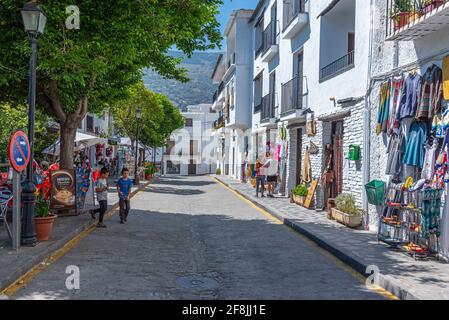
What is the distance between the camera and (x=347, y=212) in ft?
36.4

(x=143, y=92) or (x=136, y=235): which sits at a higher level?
(x=143, y=92)

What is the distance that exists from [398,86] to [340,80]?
368 cm

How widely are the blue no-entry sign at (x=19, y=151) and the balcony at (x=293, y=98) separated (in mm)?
10520

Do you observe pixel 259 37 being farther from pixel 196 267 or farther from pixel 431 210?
pixel 196 267

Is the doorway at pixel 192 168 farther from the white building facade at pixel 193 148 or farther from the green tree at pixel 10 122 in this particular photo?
the green tree at pixel 10 122

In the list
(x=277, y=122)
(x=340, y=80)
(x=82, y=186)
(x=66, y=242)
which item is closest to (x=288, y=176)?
(x=277, y=122)

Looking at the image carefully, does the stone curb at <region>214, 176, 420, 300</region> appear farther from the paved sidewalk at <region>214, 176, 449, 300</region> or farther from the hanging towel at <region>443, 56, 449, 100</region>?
→ the hanging towel at <region>443, 56, 449, 100</region>

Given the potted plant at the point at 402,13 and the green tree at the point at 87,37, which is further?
the green tree at the point at 87,37

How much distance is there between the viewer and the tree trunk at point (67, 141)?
44.0 ft

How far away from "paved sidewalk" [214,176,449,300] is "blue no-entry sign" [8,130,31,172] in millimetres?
5523

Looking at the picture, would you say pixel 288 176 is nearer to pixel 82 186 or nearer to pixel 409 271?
pixel 82 186

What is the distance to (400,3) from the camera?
29.4 ft

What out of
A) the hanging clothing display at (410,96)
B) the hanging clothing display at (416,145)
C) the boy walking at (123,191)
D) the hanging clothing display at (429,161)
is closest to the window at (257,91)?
the boy walking at (123,191)
